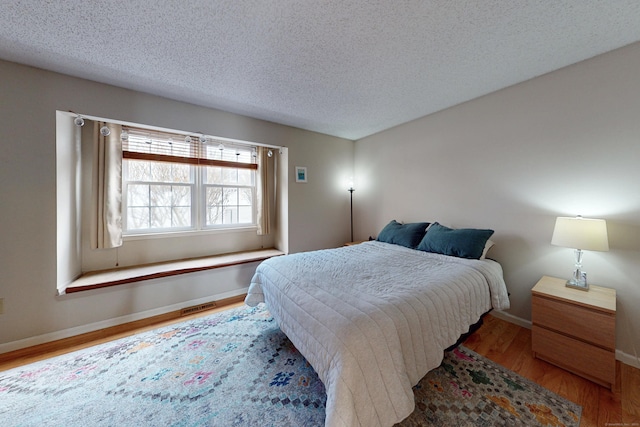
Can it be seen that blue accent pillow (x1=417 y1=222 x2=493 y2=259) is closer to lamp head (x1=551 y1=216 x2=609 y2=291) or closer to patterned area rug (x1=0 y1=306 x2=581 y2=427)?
lamp head (x1=551 y1=216 x2=609 y2=291)

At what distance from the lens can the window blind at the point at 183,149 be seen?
2.62m

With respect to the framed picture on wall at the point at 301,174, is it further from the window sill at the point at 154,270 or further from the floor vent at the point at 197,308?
the floor vent at the point at 197,308

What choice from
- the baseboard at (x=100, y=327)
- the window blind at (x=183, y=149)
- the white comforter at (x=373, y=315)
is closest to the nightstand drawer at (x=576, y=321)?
the white comforter at (x=373, y=315)

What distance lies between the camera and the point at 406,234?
2.82 meters

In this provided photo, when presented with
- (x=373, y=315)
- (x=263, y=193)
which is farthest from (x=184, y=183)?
(x=373, y=315)

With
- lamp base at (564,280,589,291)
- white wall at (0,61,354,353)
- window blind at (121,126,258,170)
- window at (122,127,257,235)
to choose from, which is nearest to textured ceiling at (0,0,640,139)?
white wall at (0,61,354,353)

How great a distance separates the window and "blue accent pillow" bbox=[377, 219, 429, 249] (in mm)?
2173

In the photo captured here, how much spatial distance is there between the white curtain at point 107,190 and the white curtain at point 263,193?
1.64 m

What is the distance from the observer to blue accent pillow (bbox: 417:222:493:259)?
2.19 meters

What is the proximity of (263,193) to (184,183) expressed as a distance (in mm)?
1084

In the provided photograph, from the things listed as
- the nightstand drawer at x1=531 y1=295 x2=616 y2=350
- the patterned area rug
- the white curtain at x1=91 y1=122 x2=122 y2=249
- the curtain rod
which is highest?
the curtain rod

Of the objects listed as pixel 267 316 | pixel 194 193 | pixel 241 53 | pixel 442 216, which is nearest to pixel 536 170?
pixel 442 216

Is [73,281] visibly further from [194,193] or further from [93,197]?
[194,193]

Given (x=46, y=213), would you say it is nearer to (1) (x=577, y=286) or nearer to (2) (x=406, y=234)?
(2) (x=406, y=234)
